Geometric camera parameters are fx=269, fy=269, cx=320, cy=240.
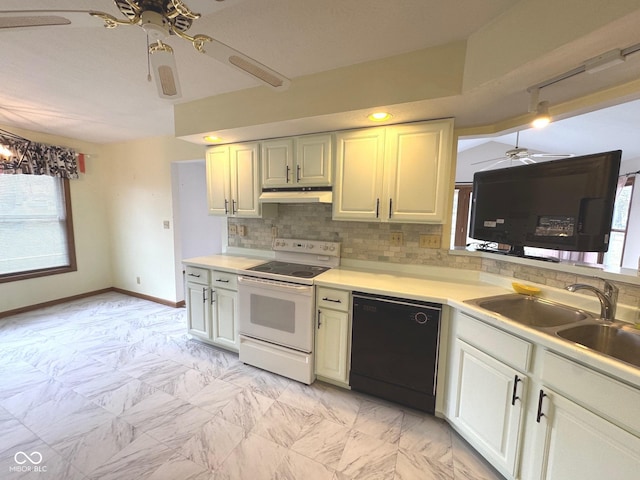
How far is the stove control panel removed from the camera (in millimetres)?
2635

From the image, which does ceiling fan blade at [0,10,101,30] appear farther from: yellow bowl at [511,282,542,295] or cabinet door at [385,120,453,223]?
yellow bowl at [511,282,542,295]

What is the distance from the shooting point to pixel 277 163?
2.57 meters

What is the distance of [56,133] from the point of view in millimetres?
3707

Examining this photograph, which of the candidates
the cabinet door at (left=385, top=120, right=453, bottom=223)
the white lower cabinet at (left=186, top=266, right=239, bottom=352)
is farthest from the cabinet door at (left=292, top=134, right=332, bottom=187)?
the white lower cabinet at (left=186, top=266, right=239, bottom=352)

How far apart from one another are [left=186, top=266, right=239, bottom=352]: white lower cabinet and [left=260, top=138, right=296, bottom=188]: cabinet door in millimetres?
990

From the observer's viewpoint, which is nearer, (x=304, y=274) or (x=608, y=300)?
(x=608, y=300)

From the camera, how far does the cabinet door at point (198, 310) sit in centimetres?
276

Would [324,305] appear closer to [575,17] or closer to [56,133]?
[575,17]

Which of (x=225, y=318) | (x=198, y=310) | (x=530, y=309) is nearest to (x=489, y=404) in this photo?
(x=530, y=309)

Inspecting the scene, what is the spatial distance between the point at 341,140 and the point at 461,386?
6.54 ft

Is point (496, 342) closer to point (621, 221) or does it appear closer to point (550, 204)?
point (550, 204)

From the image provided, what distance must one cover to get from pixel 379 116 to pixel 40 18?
1741 millimetres

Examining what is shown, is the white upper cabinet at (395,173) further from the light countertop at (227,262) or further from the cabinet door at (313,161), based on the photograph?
the light countertop at (227,262)

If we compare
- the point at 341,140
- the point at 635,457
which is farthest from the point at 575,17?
the point at 635,457
